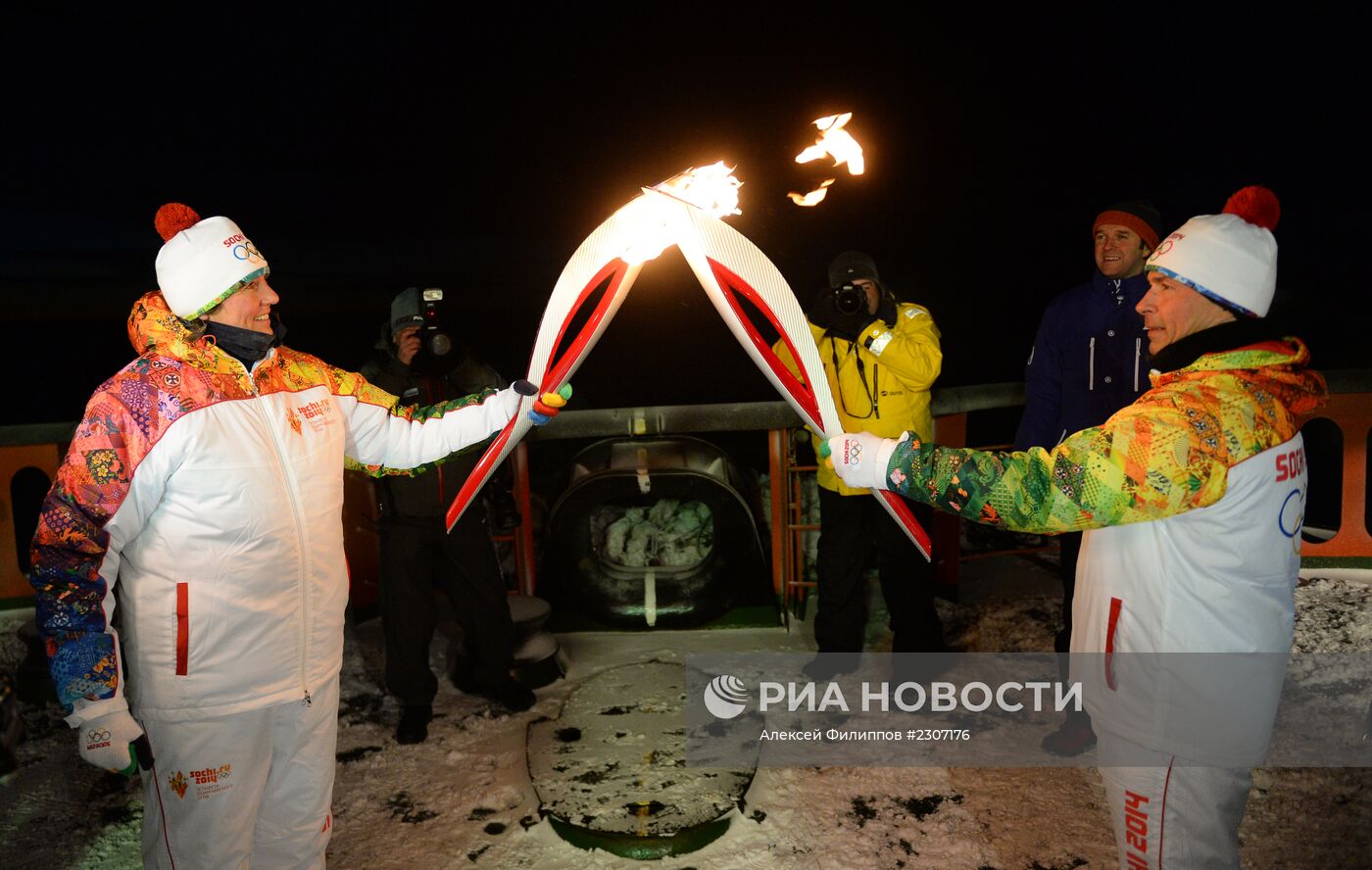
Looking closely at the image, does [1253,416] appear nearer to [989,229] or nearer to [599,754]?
[599,754]

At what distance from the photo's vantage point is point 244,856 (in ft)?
7.06

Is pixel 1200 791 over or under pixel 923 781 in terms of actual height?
over

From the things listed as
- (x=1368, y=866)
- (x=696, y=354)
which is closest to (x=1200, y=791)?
(x=1368, y=866)

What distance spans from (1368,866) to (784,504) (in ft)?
10.1

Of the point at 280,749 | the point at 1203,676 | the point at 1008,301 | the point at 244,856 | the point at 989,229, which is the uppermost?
the point at 989,229

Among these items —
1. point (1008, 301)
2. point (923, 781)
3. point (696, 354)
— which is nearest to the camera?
point (923, 781)

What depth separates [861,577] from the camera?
4.07 metres

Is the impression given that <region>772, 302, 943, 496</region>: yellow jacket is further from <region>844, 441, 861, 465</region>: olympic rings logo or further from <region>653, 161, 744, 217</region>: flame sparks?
<region>844, 441, 861, 465</region>: olympic rings logo

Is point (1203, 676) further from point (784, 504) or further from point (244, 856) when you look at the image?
point (784, 504)

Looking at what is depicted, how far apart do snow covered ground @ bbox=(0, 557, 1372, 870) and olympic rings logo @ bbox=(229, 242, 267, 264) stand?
209 centimetres

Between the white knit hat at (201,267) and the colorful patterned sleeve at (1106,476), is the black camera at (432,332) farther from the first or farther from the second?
the colorful patterned sleeve at (1106,476)

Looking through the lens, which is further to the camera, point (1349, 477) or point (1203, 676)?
point (1349, 477)

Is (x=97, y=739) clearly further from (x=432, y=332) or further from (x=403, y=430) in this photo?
(x=432, y=332)

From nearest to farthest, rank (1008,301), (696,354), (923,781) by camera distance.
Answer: (923,781)
(696,354)
(1008,301)
